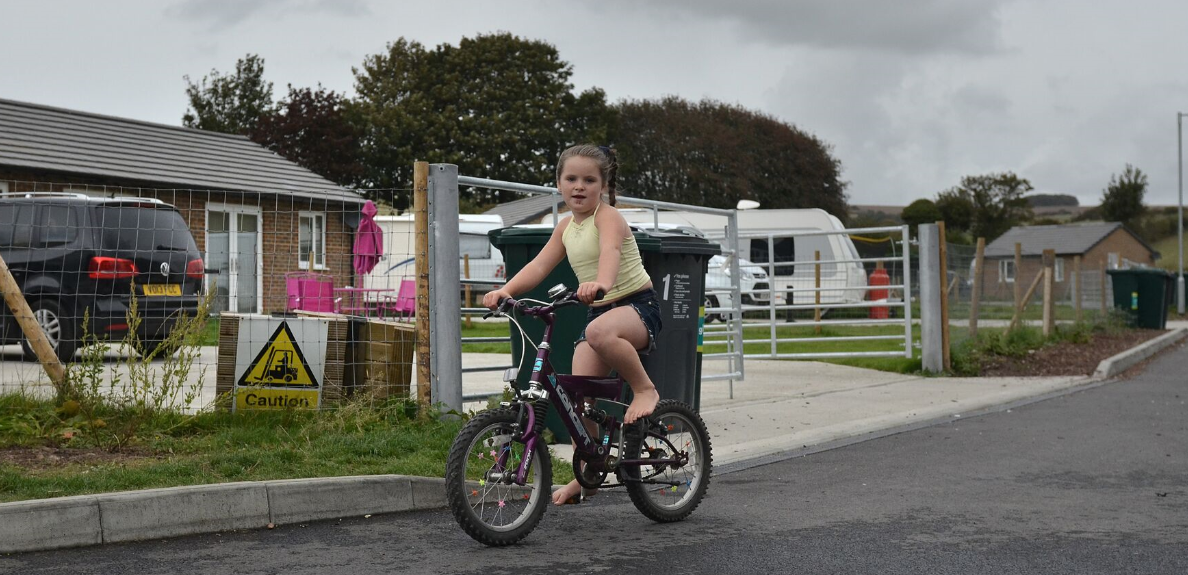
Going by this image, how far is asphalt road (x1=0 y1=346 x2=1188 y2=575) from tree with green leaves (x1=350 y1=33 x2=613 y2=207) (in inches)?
1546

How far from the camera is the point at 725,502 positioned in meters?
6.09

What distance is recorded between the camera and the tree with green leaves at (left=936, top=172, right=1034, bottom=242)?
77625 millimetres

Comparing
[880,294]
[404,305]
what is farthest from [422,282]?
[880,294]

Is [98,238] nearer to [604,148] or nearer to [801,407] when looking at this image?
[801,407]

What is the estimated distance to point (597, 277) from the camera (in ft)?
17.0

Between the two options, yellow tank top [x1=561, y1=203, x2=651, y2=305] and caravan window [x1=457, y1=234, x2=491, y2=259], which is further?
caravan window [x1=457, y1=234, x2=491, y2=259]

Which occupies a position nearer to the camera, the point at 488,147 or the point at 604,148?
the point at 604,148

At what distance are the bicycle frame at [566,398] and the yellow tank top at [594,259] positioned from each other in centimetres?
33

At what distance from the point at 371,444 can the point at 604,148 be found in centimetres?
227

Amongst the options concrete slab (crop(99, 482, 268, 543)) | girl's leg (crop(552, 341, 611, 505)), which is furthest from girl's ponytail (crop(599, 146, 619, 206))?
concrete slab (crop(99, 482, 268, 543))

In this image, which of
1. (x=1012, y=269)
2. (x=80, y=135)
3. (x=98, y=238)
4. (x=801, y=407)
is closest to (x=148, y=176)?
(x=80, y=135)

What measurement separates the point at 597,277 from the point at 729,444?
3.25 meters

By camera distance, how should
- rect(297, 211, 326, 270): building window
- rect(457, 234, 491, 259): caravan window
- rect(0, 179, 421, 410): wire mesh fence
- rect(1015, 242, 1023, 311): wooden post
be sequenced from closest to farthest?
1. rect(0, 179, 421, 410): wire mesh fence
2. rect(297, 211, 326, 270): building window
3. rect(1015, 242, 1023, 311): wooden post
4. rect(457, 234, 491, 259): caravan window

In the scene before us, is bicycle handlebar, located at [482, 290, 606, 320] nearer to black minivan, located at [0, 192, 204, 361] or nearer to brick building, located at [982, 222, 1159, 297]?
black minivan, located at [0, 192, 204, 361]
